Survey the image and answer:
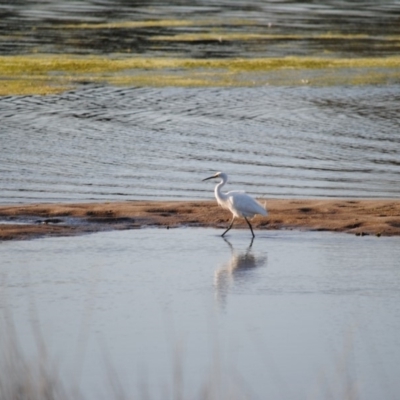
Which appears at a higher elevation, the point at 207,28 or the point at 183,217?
the point at 183,217

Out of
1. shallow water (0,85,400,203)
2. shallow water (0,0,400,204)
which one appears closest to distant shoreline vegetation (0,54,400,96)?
shallow water (0,0,400,204)

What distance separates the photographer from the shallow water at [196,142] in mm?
21359

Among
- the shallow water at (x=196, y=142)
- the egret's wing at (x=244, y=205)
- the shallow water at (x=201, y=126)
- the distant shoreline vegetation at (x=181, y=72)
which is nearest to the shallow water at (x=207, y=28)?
the shallow water at (x=201, y=126)

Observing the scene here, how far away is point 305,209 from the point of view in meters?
17.9

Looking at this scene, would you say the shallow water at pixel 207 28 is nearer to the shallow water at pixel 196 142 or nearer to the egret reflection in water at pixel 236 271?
the shallow water at pixel 196 142

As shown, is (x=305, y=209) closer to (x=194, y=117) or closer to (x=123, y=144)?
(x=123, y=144)

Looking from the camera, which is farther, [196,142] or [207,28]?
[207,28]

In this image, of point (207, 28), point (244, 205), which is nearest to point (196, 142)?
point (244, 205)

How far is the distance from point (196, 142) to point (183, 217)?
8780mm

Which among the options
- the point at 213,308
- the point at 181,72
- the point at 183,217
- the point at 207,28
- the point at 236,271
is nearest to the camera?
the point at 213,308

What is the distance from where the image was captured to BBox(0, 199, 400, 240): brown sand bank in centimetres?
1672

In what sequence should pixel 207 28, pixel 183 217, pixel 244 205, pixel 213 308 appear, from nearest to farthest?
pixel 213 308 < pixel 244 205 < pixel 183 217 < pixel 207 28

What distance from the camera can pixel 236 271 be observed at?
47.1ft

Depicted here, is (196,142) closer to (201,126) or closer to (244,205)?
A: (201,126)
